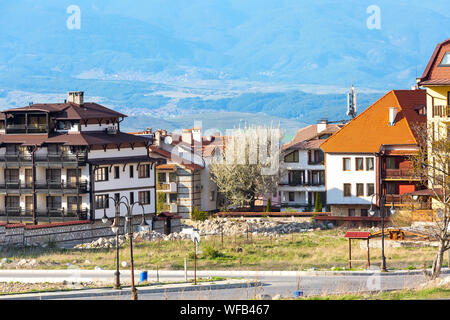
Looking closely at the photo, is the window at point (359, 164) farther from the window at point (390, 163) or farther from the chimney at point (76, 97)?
the chimney at point (76, 97)

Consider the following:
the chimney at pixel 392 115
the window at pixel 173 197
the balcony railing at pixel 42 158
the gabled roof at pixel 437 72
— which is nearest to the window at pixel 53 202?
the balcony railing at pixel 42 158

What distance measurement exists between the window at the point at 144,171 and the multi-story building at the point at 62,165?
59 cm

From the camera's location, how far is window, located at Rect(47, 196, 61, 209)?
69.0 meters

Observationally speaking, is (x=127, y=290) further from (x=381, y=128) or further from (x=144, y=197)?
(x=381, y=128)

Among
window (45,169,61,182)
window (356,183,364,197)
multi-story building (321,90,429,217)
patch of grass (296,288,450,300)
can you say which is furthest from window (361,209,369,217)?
patch of grass (296,288,450,300)

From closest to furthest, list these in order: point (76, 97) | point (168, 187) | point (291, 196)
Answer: point (76, 97) < point (168, 187) < point (291, 196)

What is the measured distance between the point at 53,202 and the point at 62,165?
2.74 meters

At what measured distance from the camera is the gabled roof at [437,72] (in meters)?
67.0

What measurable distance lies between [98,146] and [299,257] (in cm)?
2269

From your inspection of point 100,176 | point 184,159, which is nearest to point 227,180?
point 184,159

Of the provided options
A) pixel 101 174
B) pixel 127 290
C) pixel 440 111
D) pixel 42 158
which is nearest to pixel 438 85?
pixel 440 111

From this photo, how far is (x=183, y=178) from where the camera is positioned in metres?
85.1
